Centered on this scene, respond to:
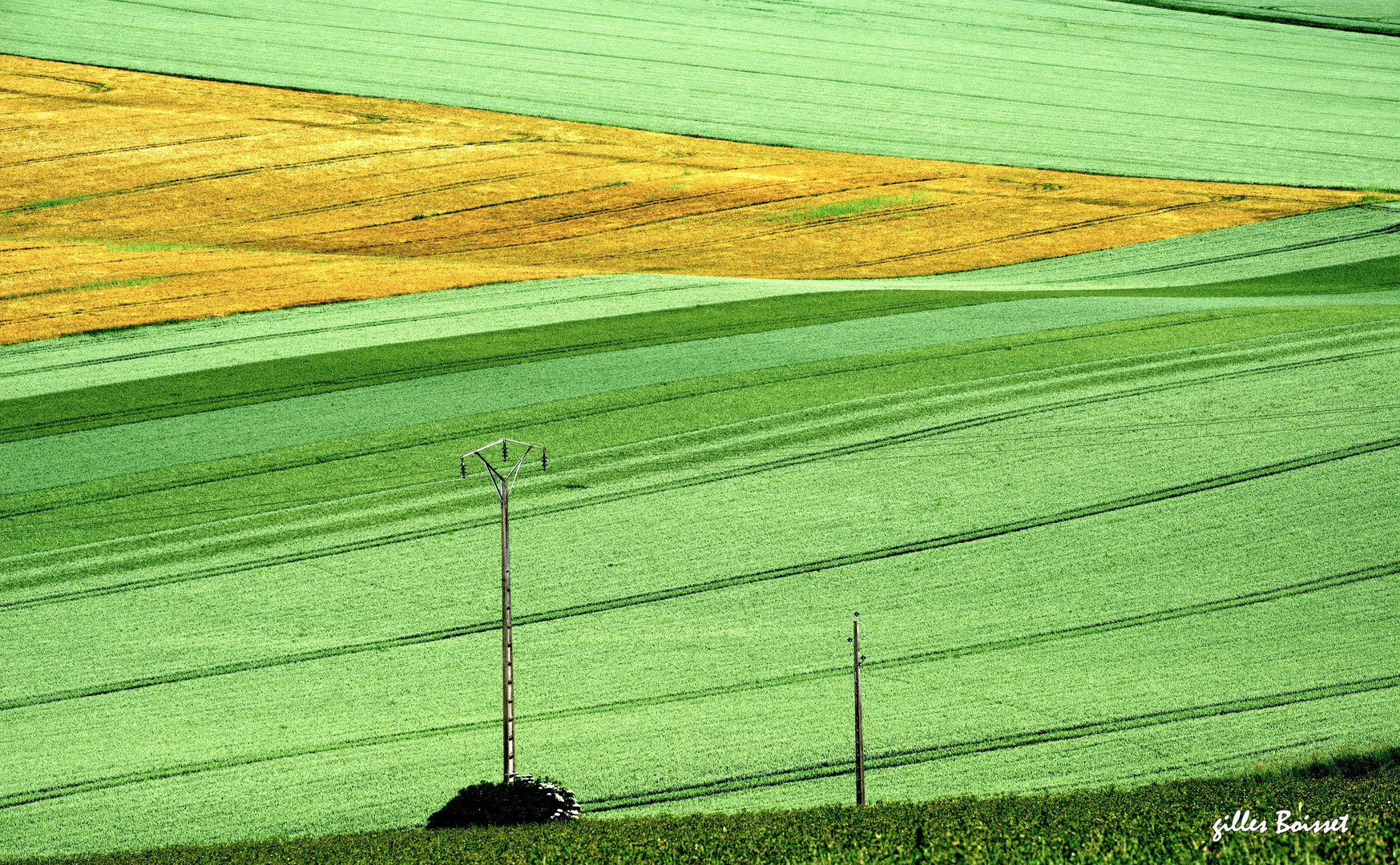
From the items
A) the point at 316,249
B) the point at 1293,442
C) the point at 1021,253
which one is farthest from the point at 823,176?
the point at 1293,442

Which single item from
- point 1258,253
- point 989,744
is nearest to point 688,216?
point 1258,253

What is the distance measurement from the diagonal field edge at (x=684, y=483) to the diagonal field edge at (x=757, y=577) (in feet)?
7.65

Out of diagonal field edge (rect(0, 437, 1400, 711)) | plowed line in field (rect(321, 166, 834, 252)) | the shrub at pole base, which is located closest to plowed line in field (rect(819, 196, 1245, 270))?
plowed line in field (rect(321, 166, 834, 252))

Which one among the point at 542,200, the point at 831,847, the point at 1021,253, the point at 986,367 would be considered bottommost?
the point at 831,847

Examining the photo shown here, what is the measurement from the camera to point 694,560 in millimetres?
18031

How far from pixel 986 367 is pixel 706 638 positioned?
1022cm

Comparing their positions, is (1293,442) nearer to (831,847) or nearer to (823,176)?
(831,847)

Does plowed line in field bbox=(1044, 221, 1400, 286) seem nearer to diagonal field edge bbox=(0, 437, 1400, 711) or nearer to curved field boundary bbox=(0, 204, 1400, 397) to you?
curved field boundary bbox=(0, 204, 1400, 397)

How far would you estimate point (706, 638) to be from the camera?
53.2 feet

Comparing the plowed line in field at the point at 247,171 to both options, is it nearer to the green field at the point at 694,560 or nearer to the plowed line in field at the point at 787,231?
the plowed line in field at the point at 787,231

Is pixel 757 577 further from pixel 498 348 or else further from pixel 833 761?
pixel 498 348

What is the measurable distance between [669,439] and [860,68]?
30.3 meters

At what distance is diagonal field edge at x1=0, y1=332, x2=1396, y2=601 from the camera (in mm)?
17734

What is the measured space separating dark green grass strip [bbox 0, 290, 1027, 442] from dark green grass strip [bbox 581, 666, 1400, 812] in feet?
44.3
